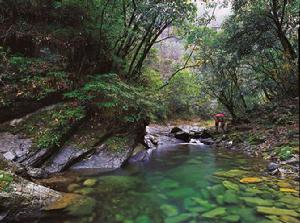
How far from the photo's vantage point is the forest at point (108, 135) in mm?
4906

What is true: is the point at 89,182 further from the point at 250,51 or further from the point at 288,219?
the point at 250,51

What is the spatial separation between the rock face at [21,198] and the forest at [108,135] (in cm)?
2

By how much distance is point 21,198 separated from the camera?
4418 mm

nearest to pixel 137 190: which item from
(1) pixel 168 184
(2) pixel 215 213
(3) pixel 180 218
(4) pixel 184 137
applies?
(1) pixel 168 184

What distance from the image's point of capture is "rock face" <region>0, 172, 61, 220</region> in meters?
4.21

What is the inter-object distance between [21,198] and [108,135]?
4417mm

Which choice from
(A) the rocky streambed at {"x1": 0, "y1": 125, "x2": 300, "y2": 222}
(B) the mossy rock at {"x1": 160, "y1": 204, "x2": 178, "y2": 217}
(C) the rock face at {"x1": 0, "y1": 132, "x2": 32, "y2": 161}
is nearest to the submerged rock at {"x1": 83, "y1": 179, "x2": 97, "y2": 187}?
(A) the rocky streambed at {"x1": 0, "y1": 125, "x2": 300, "y2": 222}

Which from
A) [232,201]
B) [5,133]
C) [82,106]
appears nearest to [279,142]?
[232,201]

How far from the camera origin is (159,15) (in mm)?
9977

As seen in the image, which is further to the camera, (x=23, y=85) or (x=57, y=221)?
(x=23, y=85)

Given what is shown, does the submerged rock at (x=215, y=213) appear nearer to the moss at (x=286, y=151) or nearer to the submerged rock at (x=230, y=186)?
the submerged rock at (x=230, y=186)

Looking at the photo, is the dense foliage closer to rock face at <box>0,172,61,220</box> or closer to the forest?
the forest

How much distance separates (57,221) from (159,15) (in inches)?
310

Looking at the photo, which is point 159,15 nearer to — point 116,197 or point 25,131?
point 25,131
